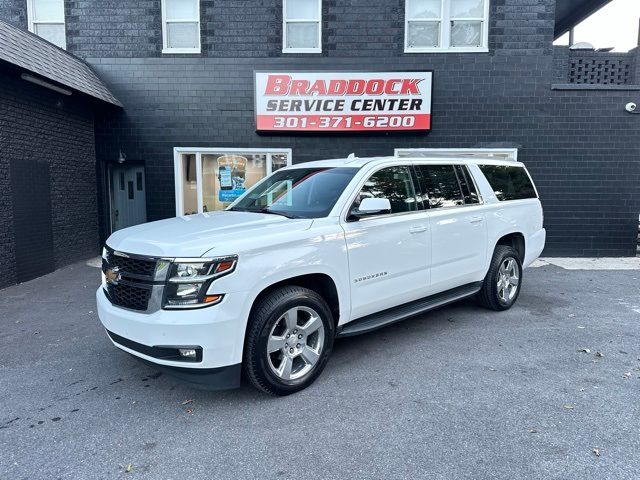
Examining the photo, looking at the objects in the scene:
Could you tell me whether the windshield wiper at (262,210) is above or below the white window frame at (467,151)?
below

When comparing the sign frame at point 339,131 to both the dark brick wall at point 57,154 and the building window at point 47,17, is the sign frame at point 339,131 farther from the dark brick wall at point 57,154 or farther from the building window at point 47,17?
the building window at point 47,17

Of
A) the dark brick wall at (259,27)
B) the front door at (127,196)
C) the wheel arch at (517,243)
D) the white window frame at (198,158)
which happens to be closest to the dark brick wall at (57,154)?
the front door at (127,196)

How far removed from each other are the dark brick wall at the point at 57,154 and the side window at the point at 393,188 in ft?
20.7

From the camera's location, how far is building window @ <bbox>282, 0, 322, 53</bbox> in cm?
955

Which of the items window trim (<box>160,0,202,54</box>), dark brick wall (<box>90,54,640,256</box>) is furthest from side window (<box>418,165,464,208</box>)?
window trim (<box>160,0,202,54</box>)

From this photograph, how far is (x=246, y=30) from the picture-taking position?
9.52m

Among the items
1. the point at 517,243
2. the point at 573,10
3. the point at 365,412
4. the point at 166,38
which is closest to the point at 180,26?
the point at 166,38

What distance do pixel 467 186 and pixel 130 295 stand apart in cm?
389

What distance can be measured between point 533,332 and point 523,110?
6.33 metres

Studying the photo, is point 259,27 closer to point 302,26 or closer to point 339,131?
point 302,26

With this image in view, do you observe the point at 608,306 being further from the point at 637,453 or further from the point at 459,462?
the point at 459,462

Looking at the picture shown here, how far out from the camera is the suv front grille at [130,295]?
3194 millimetres

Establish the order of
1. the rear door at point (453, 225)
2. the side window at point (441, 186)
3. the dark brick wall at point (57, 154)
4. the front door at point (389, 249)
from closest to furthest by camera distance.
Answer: the front door at point (389, 249) < the rear door at point (453, 225) < the side window at point (441, 186) < the dark brick wall at point (57, 154)

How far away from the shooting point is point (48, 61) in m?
7.86
